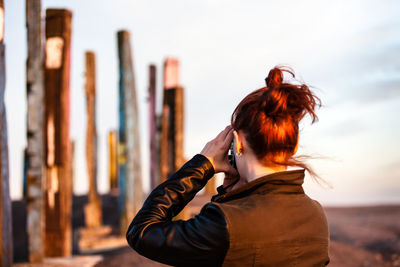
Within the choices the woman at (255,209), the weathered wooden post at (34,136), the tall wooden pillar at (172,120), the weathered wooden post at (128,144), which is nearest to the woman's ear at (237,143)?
the woman at (255,209)

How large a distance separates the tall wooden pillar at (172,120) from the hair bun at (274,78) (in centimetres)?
682

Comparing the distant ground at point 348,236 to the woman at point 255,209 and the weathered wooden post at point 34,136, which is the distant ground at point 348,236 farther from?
the woman at point 255,209

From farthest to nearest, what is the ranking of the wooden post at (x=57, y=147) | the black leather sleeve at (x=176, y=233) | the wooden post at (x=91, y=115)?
the wooden post at (x=91, y=115), the wooden post at (x=57, y=147), the black leather sleeve at (x=176, y=233)

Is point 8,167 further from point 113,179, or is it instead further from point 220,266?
point 113,179

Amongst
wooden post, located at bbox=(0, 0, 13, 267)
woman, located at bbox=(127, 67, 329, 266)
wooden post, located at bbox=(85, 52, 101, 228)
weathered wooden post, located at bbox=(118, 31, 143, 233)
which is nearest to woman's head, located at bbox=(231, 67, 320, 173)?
woman, located at bbox=(127, 67, 329, 266)

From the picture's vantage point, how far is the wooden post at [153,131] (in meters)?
10.5

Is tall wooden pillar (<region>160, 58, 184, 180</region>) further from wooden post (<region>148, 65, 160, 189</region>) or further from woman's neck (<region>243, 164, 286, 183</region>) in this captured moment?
woman's neck (<region>243, 164, 286, 183</region>)

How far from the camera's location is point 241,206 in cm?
165

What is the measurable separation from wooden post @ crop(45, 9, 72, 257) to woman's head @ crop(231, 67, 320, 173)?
16.0ft

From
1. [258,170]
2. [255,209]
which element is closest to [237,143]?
[258,170]

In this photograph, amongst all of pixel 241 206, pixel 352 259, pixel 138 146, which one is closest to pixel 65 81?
pixel 138 146

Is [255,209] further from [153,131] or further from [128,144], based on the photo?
[153,131]

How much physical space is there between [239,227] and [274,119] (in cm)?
40

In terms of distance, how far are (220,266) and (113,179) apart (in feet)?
42.3
